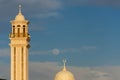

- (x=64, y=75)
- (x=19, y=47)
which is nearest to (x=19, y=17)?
(x=19, y=47)

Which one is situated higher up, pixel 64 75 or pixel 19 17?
pixel 19 17

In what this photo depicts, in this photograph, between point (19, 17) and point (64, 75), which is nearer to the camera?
point (64, 75)

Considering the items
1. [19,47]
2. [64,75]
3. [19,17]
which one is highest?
[19,17]

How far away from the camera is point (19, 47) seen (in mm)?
112625

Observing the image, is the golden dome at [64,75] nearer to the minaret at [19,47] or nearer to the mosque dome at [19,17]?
the minaret at [19,47]

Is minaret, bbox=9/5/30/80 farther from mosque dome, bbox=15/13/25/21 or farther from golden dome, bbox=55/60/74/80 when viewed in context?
golden dome, bbox=55/60/74/80

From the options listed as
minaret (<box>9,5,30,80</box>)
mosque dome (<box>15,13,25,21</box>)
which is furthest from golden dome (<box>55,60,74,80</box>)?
mosque dome (<box>15,13,25,21</box>)

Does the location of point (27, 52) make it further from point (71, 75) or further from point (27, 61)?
point (71, 75)

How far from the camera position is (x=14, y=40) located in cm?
11256

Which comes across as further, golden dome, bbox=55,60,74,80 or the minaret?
the minaret

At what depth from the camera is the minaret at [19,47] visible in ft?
367

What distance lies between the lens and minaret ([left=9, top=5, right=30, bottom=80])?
112 m

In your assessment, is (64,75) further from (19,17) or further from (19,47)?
(19,17)

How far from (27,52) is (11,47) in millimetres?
3688
